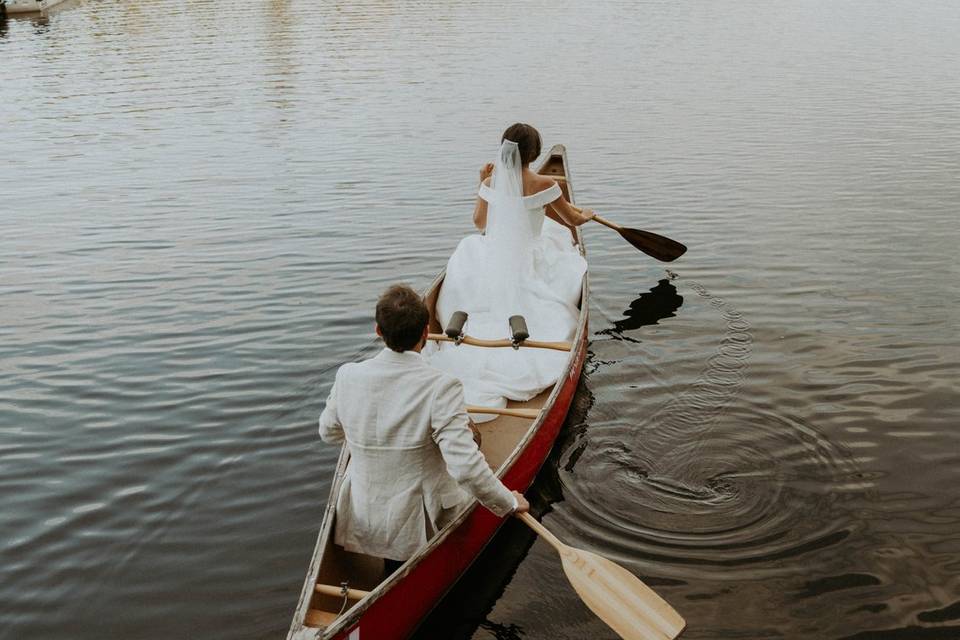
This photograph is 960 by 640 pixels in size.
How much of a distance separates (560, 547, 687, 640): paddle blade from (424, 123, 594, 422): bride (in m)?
2.24

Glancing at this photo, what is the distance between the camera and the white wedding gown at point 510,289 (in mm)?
7020

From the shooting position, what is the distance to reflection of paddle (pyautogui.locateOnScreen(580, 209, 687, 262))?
1067cm

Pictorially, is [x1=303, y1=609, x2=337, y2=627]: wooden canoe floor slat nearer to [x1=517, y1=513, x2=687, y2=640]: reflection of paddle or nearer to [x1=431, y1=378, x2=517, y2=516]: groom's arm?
[x1=431, y1=378, x2=517, y2=516]: groom's arm

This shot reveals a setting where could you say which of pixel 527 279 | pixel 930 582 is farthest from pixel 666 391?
pixel 930 582

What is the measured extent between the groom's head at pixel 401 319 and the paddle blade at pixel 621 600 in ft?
5.76

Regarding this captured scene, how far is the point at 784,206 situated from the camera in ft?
41.2

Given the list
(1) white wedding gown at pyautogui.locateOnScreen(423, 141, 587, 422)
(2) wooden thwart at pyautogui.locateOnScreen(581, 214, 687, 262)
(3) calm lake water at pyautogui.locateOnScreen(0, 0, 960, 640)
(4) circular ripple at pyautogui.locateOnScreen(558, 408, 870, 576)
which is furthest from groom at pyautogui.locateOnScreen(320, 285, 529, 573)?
(2) wooden thwart at pyautogui.locateOnScreen(581, 214, 687, 262)

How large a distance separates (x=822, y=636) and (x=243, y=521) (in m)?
3.95

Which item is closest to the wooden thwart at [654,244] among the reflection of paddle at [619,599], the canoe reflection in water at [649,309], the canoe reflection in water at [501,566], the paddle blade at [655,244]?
the paddle blade at [655,244]

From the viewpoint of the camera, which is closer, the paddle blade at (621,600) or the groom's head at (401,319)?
the groom's head at (401,319)

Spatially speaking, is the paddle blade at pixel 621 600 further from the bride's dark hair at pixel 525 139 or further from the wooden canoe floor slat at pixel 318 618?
the bride's dark hair at pixel 525 139

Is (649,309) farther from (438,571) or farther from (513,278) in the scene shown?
(438,571)

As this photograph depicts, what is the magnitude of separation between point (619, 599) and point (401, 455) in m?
1.54

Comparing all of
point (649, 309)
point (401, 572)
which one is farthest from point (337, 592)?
point (649, 309)
